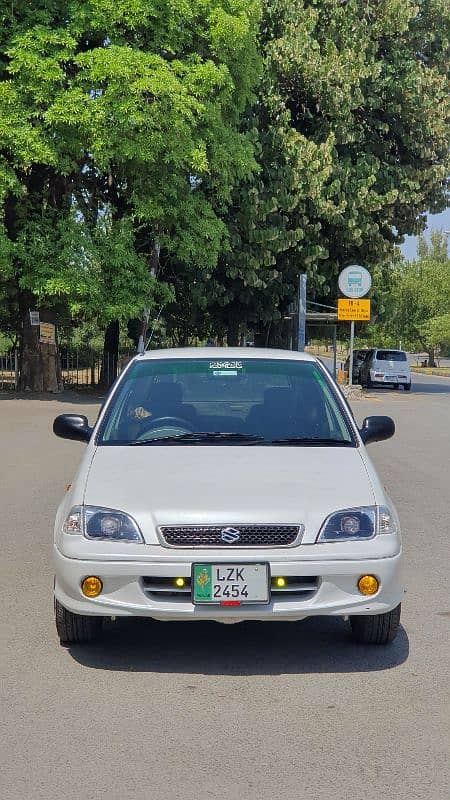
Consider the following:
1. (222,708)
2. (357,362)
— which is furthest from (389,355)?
(222,708)

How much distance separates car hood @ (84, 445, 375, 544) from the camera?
15.8 feet

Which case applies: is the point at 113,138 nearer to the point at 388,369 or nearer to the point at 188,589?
the point at 188,589

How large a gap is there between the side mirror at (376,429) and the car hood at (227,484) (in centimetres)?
68

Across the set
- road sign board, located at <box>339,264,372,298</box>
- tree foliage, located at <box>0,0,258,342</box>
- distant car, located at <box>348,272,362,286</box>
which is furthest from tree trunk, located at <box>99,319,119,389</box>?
distant car, located at <box>348,272,362,286</box>

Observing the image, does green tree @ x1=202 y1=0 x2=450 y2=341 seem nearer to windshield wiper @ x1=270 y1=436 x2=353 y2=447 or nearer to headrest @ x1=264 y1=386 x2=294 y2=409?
headrest @ x1=264 y1=386 x2=294 y2=409

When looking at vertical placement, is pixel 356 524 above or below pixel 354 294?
below

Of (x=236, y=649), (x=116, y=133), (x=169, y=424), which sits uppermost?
(x=116, y=133)

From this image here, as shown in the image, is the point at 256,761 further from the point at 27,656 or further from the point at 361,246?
the point at 361,246

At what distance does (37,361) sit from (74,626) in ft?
79.9

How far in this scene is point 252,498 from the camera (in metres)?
4.89

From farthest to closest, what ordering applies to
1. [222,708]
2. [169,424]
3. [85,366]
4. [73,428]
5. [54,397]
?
[85,366], [54,397], [73,428], [169,424], [222,708]

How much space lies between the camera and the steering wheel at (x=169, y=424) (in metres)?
6.02

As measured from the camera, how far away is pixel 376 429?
20.7 ft

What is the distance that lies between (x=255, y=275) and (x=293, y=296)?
179 inches
